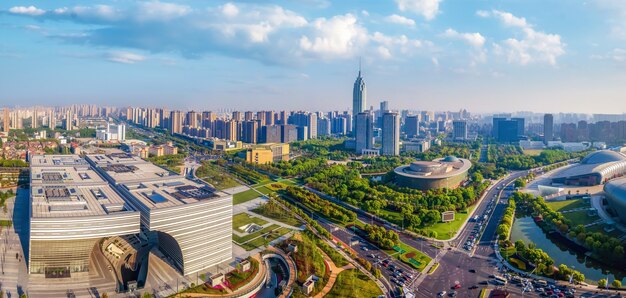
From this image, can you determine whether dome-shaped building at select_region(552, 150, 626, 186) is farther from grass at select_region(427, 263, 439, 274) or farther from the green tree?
grass at select_region(427, 263, 439, 274)

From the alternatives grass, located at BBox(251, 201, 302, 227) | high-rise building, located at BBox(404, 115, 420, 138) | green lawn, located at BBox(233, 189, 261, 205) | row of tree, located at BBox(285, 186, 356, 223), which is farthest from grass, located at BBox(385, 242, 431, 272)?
high-rise building, located at BBox(404, 115, 420, 138)

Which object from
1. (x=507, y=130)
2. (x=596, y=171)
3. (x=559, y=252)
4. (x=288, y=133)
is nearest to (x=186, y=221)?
(x=559, y=252)

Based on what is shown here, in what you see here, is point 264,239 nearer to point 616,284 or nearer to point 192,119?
point 616,284

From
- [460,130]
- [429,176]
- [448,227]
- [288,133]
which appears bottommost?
[448,227]

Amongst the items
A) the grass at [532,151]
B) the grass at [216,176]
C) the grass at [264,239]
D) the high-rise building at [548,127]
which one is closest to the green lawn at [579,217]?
the grass at [264,239]

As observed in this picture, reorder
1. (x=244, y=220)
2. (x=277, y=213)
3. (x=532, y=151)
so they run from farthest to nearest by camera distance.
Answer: (x=532, y=151)
(x=277, y=213)
(x=244, y=220)
